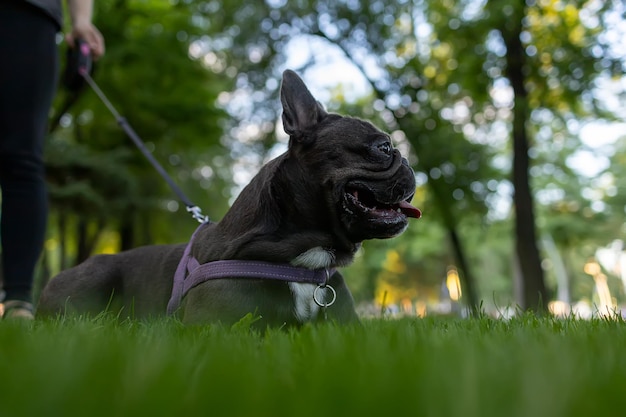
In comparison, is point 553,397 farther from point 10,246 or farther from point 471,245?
point 471,245

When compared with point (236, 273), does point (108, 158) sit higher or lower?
higher

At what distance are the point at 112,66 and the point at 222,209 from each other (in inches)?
277

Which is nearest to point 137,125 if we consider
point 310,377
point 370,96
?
point 370,96

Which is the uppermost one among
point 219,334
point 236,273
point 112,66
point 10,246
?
point 112,66

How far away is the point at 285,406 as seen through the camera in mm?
1187

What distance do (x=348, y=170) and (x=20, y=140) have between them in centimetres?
224

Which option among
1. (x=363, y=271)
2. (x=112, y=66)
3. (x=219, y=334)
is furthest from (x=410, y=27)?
(x=363, y=271)

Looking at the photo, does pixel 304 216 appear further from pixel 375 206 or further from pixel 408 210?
pixel 408 210

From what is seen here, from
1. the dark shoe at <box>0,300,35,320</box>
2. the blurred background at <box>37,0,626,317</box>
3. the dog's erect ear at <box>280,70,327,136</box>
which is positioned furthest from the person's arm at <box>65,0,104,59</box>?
the blurred background at <box>37,0,626,317</box>

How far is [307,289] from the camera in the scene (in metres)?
3.41

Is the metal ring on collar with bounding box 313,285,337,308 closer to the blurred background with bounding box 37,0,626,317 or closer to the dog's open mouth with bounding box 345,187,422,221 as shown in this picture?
the dog's open mouth with bounding box 345,187,422,221

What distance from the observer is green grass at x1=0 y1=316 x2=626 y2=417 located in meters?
1.15

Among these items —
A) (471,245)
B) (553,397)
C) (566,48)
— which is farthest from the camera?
(471,245)

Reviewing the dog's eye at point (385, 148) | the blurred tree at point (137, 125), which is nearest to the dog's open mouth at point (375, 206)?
the dog's eye at point (385, 148)
